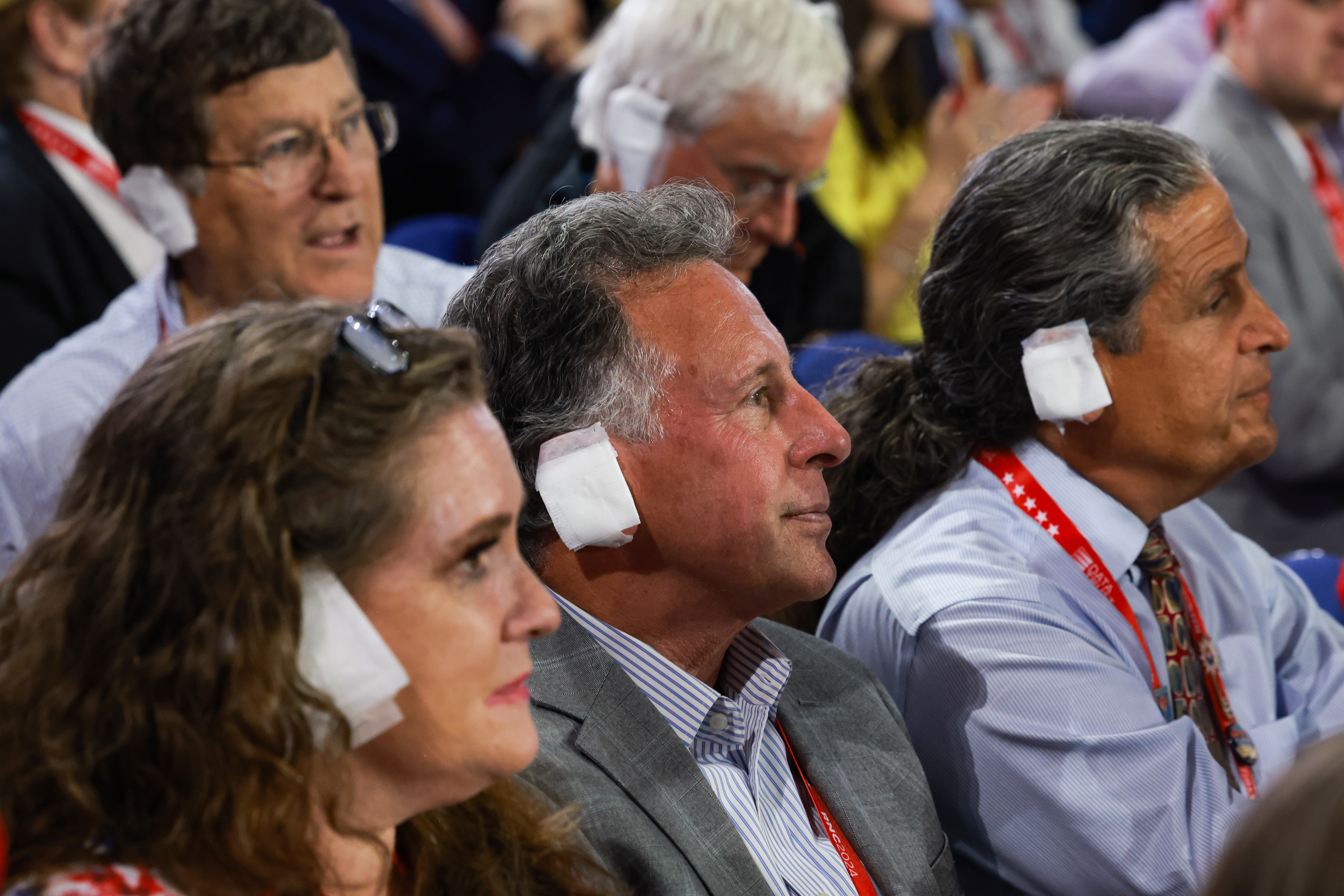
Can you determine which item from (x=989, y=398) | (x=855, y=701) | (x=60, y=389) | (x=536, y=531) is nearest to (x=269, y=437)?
(x=536, y=531)

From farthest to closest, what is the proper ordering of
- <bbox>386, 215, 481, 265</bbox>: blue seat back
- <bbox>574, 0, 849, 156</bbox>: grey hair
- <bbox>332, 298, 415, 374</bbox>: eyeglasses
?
<bbox>386, 215, 481, 265</bbox>: blue seat back → <bbox>574, 0, 849, 156</bbox>: grey hair → <bbox>332, 298, 415, 374</bbox>: eyeglasses

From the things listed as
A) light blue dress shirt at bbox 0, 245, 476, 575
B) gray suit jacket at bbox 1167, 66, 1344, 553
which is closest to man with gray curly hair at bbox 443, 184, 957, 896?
light blue dress shirt at bbox 0, 245, 476, 575

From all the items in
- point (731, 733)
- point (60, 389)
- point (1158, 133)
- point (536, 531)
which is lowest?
point (60, 389)

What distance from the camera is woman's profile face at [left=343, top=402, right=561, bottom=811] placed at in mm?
1283

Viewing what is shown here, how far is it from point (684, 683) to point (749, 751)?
0.13 meters

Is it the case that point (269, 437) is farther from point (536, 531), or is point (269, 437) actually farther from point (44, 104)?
point (44, 104)

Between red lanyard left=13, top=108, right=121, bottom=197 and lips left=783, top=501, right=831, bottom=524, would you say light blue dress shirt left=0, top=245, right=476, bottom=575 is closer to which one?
red lanyard left=13, top=108, right=121, bottom=197

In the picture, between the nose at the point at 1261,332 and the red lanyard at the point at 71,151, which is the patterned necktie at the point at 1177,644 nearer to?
the nose at the point at 1261,332

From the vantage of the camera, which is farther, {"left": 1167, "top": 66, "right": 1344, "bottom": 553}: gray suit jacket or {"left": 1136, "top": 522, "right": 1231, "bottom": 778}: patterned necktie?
{"left": 1167, "top": 66, "right": 1344, "bottom": 553}: gray suit jacket

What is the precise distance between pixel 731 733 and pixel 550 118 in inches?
92.3

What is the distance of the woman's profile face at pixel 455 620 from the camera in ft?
4.21

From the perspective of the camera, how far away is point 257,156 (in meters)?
2.73

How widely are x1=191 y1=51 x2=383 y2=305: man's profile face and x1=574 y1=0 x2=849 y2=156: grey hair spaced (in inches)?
24.7

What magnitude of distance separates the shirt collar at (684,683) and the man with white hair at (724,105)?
51.4 inches
